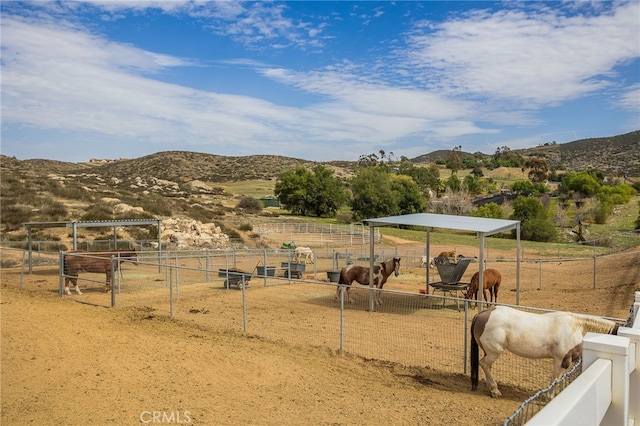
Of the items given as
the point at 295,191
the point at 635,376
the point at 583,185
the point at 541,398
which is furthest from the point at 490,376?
the point at 583,185

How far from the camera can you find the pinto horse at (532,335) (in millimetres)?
8375

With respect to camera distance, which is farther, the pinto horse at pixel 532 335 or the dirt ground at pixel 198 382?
the pinto horse at pixel 532 335

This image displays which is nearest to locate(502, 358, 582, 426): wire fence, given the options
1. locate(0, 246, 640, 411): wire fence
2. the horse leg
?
the horse leg

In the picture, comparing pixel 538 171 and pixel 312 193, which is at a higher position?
pixel 538 171

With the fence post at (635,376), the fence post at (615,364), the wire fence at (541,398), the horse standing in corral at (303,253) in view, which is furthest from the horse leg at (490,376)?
the horse standing in corral at (303,253)

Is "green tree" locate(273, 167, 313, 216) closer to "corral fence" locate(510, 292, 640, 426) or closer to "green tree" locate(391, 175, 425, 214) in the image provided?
"green tree" locate(391, 175, 425, 214)

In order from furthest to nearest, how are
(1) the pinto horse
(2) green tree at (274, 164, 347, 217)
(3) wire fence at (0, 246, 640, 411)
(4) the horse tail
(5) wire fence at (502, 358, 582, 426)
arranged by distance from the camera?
(2) green tree at (274, 164, 347, 217) → (3) wire fence at (0, 246, 640, 411) → (4) the horse tail → (1) the pinto horse → (5) wire fence at (502, 358, 582, 426)

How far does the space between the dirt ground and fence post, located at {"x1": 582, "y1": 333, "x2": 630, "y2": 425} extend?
16.7ft

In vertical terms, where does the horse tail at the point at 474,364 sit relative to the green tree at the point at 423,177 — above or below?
below

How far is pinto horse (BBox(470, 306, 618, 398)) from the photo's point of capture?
838 cm

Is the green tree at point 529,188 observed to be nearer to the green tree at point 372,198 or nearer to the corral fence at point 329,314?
the green tree at point 372,198

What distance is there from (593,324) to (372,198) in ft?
184

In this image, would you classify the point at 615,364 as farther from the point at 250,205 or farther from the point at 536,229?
the point at 250,205

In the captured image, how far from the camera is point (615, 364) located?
2.54 meters
